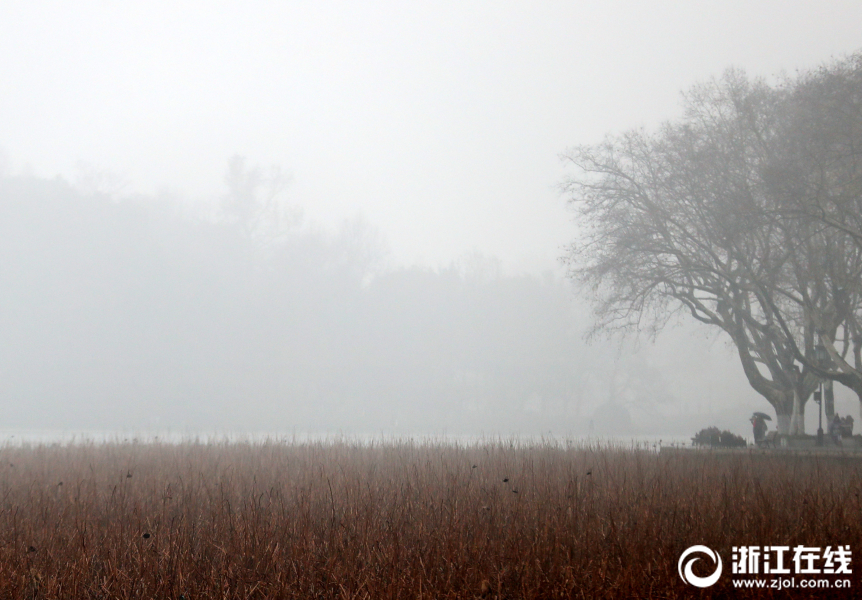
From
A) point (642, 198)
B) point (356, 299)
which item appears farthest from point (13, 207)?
point (642, 198)

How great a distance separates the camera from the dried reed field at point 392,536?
5895 mm

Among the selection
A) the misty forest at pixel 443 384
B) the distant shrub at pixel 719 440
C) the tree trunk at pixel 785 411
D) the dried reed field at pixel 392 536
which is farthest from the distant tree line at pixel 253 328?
the dried reed field at pixel 392 536

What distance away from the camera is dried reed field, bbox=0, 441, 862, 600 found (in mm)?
5895

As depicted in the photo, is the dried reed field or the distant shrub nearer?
the dried reed field

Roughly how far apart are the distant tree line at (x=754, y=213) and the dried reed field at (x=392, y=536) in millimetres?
12682

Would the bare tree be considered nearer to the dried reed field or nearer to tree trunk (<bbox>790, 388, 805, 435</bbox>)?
tree trunk (<bbox>790, 388, 805, 435</bbox>)

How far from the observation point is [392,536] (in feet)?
24.1

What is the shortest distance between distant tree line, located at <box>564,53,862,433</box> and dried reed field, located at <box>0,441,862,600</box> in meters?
12.7

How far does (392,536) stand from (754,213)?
1883 cm

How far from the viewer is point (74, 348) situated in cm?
6162

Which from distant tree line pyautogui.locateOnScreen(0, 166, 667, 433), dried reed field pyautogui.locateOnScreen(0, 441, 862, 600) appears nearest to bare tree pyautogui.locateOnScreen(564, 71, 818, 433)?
dried reed field pyautogui.locateOnScreen(0, 441, 862, 600)

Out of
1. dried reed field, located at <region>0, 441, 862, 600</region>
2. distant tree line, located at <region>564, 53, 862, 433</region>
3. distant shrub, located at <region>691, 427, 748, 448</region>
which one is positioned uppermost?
distant tree line, located at <region>564, 53, 862, 433</region>

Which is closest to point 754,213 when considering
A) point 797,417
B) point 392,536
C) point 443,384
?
point 797,417

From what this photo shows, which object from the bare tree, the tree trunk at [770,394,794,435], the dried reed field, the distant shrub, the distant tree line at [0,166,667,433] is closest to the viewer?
the dried reed field
